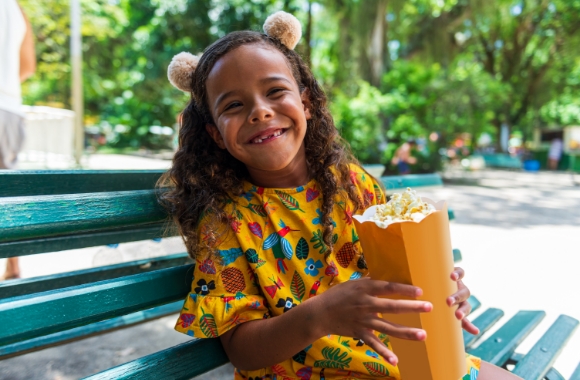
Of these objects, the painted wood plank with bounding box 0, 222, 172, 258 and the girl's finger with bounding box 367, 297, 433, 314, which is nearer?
the girl's finger with bounding box 367, 297, 433, 314

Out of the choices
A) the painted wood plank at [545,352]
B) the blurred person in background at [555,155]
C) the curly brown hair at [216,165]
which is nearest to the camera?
the curly brown hair at [216,165]

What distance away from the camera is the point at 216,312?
3.84 feet

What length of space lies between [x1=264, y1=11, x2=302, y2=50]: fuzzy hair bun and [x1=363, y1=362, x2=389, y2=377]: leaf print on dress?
1.03 m

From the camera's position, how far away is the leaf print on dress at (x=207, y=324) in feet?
3.83

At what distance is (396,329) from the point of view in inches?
37.6

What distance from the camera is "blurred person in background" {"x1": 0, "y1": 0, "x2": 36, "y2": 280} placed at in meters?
2.58

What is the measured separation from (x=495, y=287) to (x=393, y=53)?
12.5 m

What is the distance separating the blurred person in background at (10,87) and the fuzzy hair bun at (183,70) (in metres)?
1.62

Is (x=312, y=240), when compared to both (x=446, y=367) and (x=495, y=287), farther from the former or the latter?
(x=495, y=287)

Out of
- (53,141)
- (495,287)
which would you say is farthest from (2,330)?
(53,141)

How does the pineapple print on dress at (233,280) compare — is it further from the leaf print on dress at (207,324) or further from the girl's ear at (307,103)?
the girl's ear at (307,103)

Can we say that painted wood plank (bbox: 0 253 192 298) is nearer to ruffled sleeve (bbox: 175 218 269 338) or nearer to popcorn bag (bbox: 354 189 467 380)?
ruffled sleeve (bbox: 175 218 269 338)

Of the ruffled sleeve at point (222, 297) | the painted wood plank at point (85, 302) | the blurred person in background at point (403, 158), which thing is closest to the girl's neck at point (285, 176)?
the ruffled sleeve at point (222, 297)

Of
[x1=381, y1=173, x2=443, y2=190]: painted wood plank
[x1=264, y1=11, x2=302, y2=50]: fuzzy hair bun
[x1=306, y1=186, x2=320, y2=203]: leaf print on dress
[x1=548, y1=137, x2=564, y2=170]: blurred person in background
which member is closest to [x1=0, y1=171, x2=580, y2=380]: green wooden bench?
[x1=306, y1=186, x2=320, y2=203]: leaf print on dress
